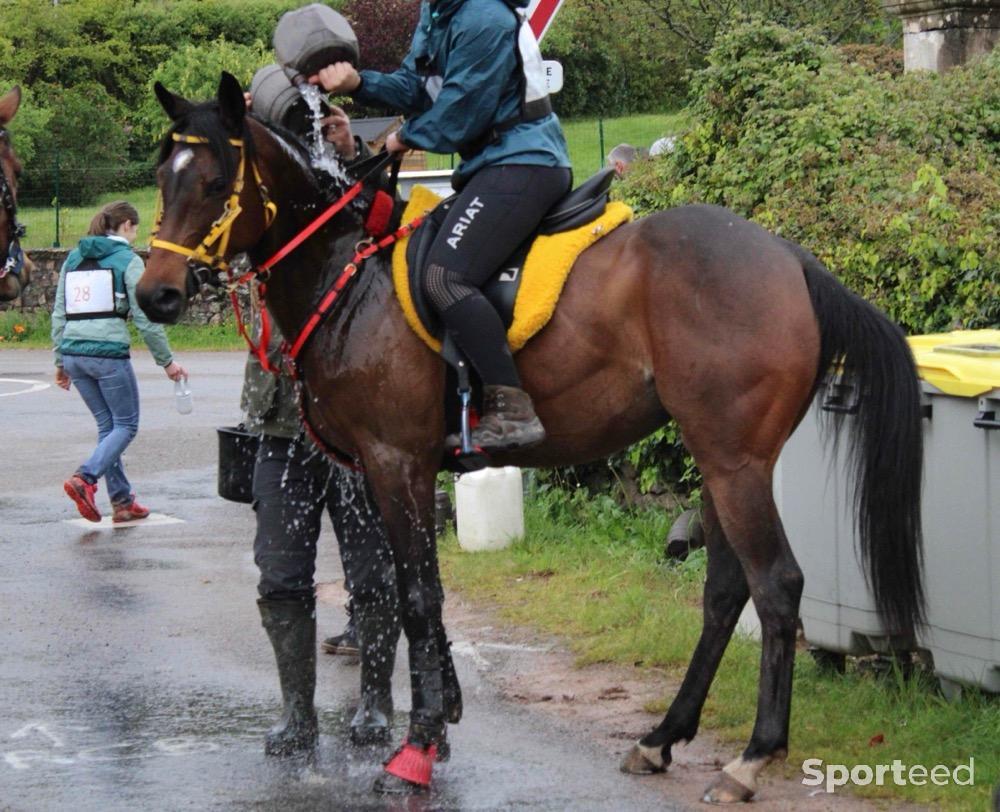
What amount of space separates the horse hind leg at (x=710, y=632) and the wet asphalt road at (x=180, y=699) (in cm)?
25

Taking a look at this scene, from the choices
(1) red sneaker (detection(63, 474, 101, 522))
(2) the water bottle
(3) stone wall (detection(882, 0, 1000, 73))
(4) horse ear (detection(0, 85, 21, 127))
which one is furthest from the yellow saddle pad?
(3) stone wall (detection(882, 0, 1000, 73))

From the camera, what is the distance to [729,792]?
5492 millimetres

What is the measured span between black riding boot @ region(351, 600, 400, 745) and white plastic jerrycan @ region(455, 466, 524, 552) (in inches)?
110

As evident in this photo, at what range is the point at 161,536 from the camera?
428 inches

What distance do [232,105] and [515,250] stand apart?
1153 mm

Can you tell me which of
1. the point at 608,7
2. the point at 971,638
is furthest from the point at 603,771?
the point at 608,7

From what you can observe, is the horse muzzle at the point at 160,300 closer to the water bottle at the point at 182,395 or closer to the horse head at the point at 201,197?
the horse head at the point at 201,197

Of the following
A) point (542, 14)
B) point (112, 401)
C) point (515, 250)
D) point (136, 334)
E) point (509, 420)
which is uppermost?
point (542, 14)

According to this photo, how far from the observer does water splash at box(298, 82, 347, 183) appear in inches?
237

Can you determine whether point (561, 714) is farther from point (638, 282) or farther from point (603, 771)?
point (638, 282)

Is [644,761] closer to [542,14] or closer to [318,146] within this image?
[318,146]

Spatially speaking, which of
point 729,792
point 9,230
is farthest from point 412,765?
point 9,230

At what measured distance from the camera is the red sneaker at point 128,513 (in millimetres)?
11352
